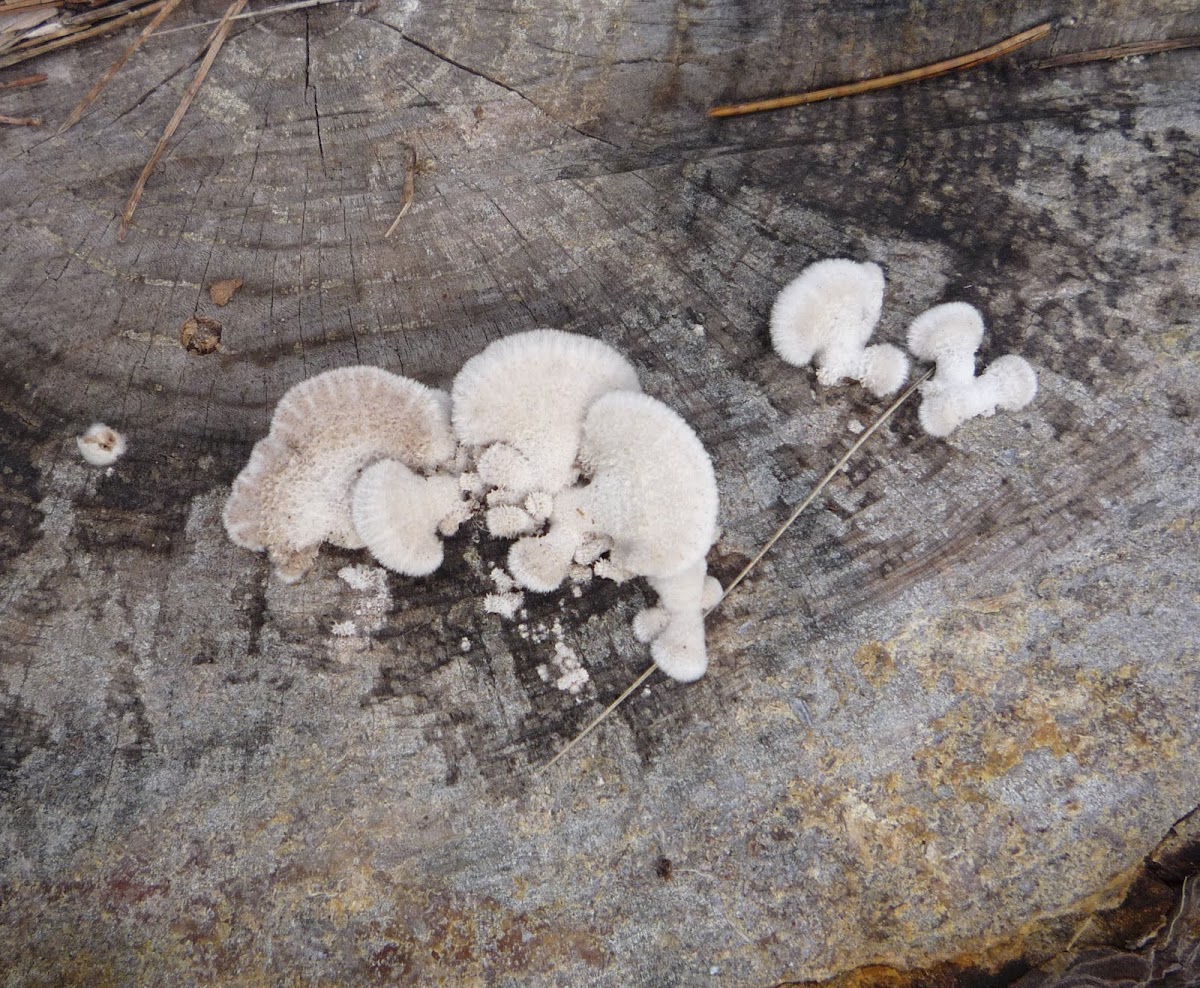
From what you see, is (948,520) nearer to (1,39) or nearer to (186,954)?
(186,954)

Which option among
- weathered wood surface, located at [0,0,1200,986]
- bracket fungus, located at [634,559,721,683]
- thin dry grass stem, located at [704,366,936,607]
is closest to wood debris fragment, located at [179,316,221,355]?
weathered wood surface, located at [0,0,1200,986]

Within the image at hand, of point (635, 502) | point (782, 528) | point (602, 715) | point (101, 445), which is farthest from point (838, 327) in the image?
point (101, 445)

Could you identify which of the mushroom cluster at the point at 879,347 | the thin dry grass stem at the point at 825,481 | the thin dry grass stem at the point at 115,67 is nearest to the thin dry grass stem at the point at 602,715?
the thin dry grass stem at the point at 825,481

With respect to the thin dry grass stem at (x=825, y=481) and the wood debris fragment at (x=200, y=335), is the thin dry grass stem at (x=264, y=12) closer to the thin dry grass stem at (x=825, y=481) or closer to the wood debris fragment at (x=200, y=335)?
the wood debris fragment at (x=200, y=335)

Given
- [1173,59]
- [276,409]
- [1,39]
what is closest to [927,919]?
[276,409]

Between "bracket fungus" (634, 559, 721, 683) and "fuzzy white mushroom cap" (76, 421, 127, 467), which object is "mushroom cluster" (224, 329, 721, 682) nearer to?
"bracket fungus" (634, 559, 721, 683)
